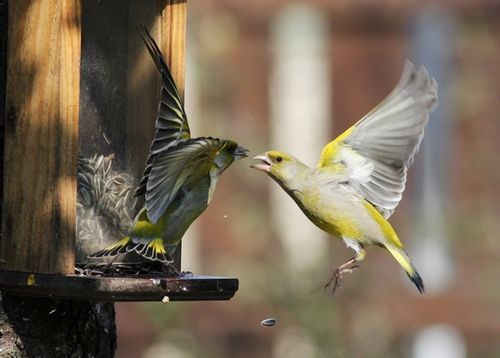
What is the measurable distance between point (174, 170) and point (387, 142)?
1.18m

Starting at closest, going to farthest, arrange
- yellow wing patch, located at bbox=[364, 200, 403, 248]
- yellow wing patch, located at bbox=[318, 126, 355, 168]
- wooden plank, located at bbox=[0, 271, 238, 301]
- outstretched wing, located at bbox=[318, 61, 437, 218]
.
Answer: wooden plank, located at bbox=[0, 271, 238, 301], outstretched wing, located at bbox=[318, 61, 437, 218], yellow wing patch, located at bbox=[318, 126, 355, 168], yellow wing patch, located at bbox=[364, 200, 403, 248]

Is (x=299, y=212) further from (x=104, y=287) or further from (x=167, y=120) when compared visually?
(x=104, y=287)

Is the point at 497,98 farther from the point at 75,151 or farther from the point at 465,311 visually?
the point at 75,151

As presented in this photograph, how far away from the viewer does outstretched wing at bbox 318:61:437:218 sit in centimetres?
542

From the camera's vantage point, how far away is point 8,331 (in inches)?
184

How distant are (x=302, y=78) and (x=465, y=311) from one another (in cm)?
268

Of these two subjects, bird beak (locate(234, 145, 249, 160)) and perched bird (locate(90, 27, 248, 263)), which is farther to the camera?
bird beak (locate(234, 145, 249, 160))

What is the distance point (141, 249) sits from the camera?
187 inches

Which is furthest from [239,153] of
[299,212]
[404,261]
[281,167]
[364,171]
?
[299,212]

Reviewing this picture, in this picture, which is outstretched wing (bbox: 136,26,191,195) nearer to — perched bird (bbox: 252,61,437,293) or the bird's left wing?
the bird's left wing

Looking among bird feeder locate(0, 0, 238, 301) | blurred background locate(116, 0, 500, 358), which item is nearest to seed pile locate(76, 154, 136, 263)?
bird feeder locate(0, 0, 238, 301)

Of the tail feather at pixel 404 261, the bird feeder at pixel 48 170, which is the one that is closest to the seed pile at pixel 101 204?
the bird feeder at pixel 48 170

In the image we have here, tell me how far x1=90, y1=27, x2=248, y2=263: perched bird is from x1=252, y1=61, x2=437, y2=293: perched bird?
641 millimetres

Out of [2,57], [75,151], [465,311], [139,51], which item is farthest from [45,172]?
[465,311]
